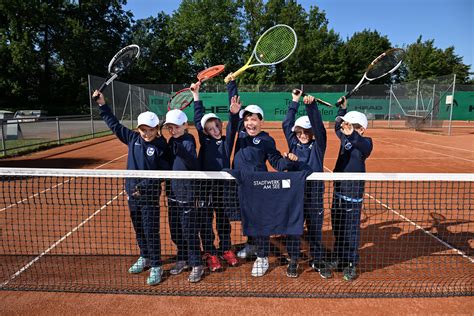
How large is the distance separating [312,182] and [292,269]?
1063mm

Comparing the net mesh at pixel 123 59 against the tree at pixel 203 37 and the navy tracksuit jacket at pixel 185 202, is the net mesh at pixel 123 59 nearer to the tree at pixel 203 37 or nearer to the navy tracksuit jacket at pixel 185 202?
the navy tracksuit jacket at pixel 185 202

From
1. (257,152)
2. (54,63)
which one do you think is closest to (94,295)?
(257,152)

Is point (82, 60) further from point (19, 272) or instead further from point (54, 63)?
point (19, 272)

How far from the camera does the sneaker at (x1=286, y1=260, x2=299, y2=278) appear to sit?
12.7ft

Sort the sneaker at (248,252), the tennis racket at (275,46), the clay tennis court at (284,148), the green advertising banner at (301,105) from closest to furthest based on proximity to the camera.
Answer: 1. the clay tennis court at (284,148)
2. the sneaker at (248,252)
3. the tennis racket at (275,46)
4. the green advertising banner at (301,105)

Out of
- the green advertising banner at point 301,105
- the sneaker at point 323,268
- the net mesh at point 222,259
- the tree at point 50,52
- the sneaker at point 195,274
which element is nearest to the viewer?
the net mesh at point 222,259

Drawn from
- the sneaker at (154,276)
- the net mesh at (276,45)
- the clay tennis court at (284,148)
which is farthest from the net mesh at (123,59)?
the clay tennis court at (284,148)

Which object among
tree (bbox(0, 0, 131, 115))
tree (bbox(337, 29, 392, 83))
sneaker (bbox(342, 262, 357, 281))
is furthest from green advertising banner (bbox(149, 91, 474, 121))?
tree (bbox(0, 0, 131, 115))

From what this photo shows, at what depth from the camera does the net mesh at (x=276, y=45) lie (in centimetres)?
491

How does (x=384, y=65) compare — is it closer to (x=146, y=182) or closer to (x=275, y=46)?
(x=275, y=46)

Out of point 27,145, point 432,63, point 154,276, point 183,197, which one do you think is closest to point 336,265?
point 183,197

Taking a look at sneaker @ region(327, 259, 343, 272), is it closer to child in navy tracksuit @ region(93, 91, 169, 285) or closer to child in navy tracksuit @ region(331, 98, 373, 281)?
child in navy tracksuit @ region(331, 98, 373, 281)

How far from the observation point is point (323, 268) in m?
3.91

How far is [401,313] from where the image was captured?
3.18m
